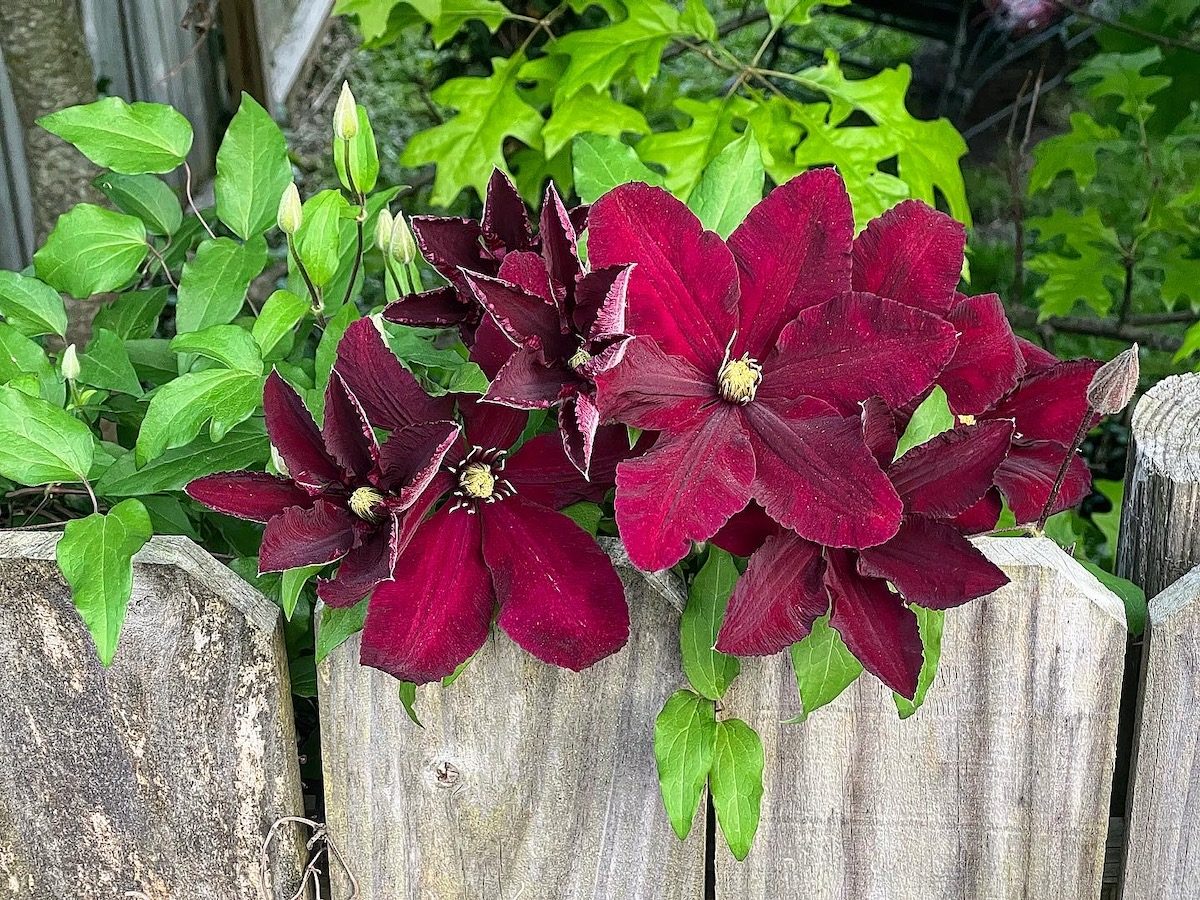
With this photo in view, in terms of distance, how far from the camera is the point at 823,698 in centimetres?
72

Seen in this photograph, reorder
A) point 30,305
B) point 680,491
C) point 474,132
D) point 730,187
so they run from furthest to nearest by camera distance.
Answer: point 474,132 < point 30,305 < point 730,187 < point 680,491

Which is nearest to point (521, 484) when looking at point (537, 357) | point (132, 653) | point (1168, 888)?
point (537, 357)

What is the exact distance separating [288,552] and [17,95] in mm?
1133

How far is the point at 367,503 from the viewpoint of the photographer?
2.10ft

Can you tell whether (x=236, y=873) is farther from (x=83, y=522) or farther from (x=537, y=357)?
(x=537, y=357)

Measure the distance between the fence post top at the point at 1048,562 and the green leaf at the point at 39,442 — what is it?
57cm

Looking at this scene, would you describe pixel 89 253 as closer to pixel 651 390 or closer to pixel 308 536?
pixel 308 536

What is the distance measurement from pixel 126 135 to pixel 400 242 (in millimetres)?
246

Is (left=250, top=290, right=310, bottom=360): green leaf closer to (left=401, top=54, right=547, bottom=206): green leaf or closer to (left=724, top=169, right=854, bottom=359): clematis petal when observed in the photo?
(left=724, top=169, right=854, bottom=359): clematis petal

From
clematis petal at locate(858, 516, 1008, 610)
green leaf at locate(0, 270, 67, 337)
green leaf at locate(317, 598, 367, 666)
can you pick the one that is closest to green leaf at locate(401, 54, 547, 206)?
green leaf at locate(0, 270, 67, 337)

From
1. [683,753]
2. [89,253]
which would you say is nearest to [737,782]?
[683,753]

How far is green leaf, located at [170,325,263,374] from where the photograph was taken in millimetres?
752

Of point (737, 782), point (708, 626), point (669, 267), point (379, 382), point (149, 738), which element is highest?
point (669, 267)

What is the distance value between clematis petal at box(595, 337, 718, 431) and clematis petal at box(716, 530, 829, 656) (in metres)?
0.09
